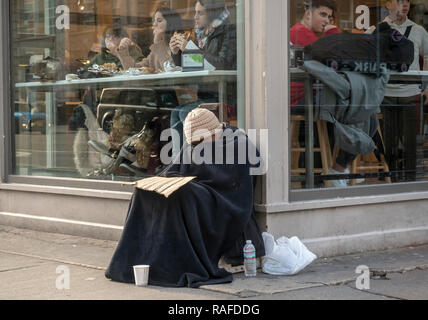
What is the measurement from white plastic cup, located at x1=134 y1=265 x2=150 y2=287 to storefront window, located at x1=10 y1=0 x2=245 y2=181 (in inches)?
69.6

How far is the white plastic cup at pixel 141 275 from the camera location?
6.38m

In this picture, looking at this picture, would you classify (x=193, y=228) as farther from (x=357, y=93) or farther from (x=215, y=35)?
(x=357, y=93)

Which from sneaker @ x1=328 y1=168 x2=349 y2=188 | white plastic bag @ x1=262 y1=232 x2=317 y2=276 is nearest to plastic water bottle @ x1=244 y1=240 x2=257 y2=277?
white plastic bag @ x1=262 y1=232 x2=317 y2=276

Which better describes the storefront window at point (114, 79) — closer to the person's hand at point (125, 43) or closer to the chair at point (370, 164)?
the person's hand at point (125, 43)

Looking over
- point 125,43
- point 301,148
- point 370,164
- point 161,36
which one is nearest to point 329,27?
point 301,148

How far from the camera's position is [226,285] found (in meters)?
6.38

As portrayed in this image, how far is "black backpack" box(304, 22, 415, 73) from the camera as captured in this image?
7895mm

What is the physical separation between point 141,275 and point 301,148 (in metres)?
2.20

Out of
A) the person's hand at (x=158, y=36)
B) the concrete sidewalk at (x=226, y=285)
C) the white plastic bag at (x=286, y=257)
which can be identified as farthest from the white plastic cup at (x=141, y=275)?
the person's hand at (x=158, y=36)

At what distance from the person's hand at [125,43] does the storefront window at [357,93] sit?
7.03 feet

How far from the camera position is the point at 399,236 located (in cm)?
802
